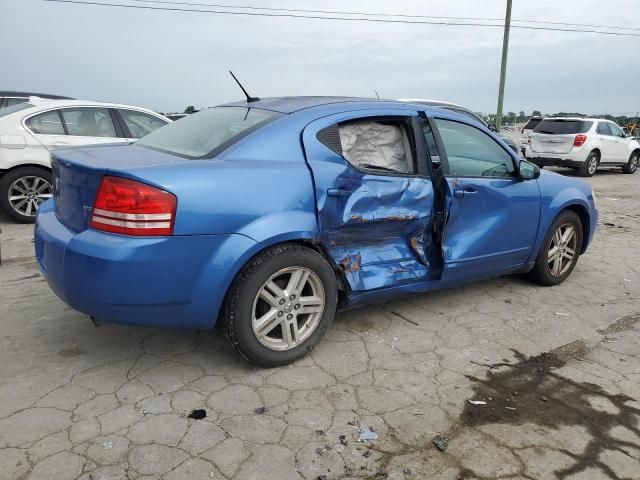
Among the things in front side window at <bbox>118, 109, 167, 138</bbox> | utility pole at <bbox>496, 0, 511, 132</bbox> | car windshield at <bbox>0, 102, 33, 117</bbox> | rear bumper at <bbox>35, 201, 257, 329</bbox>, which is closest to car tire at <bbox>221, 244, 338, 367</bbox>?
rear bumper at <bbox>35, 201, 257, 329</bbox>

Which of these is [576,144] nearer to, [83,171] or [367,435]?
[367,435]

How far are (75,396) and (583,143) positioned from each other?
14.2 metres

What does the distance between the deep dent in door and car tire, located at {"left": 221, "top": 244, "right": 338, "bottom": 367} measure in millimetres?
194

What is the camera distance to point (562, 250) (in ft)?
15.7

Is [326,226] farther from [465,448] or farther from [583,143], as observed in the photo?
[583,143]

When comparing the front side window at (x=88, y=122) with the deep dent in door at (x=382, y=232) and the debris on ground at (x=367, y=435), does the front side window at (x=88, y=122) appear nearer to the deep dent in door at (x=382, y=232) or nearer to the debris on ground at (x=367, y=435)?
the deep dent in door at (x=382, y=232)

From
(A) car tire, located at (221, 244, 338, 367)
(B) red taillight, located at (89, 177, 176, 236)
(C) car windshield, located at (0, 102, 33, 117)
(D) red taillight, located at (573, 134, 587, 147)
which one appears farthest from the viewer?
(D) red taillight, located at (573, 134, 587, 147)

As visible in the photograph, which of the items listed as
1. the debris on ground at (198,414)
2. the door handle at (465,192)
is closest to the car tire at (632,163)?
A: the door handle at (465,192)

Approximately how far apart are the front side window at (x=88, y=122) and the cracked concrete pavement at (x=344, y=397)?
327 cm

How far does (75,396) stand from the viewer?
9.16 ft

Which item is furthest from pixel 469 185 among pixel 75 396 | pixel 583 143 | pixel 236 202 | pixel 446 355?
pixel 583 143

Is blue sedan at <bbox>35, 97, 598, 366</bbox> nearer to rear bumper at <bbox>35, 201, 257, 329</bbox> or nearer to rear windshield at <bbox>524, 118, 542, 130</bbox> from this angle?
rear bumper at <bbox>35, 201, 257, 329</bbox>

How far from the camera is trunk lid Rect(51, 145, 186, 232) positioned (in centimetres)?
275

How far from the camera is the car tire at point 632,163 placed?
15.9 meters
